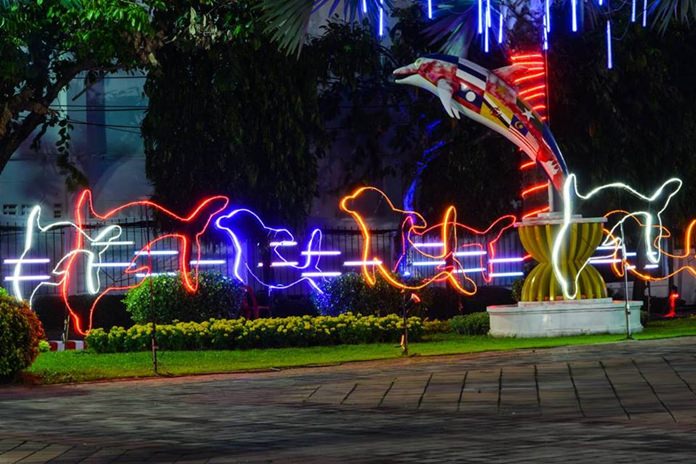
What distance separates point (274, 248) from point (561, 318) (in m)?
7.82

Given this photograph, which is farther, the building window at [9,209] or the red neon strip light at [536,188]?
the building window at [9,209]

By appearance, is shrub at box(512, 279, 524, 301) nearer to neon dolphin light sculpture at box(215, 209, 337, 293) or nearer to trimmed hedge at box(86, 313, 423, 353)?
neon dolphin light sculpture at box(215, 209, 337, 293)

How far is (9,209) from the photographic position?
100 ft

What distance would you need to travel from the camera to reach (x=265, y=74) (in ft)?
91.6

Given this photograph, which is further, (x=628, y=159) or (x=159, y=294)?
(x=628, y=159)

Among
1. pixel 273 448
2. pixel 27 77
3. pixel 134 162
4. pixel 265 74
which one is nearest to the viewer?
pixel 273 448

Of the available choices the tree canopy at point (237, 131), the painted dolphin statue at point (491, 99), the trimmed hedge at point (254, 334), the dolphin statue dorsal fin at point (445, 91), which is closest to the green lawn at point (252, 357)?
the trimmed hedge at point (254, 334)

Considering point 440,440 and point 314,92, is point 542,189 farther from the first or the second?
point 440,440

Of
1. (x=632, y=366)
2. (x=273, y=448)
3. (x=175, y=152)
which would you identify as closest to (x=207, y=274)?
(x=175, y=152)

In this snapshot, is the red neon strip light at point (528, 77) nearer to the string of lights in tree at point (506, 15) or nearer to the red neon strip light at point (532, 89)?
the red neon strip light at point (532, 89)

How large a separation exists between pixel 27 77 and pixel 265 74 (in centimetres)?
609

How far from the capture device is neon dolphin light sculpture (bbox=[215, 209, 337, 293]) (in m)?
26.8

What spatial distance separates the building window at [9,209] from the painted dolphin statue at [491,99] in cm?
1114

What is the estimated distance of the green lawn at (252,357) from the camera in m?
18.7
